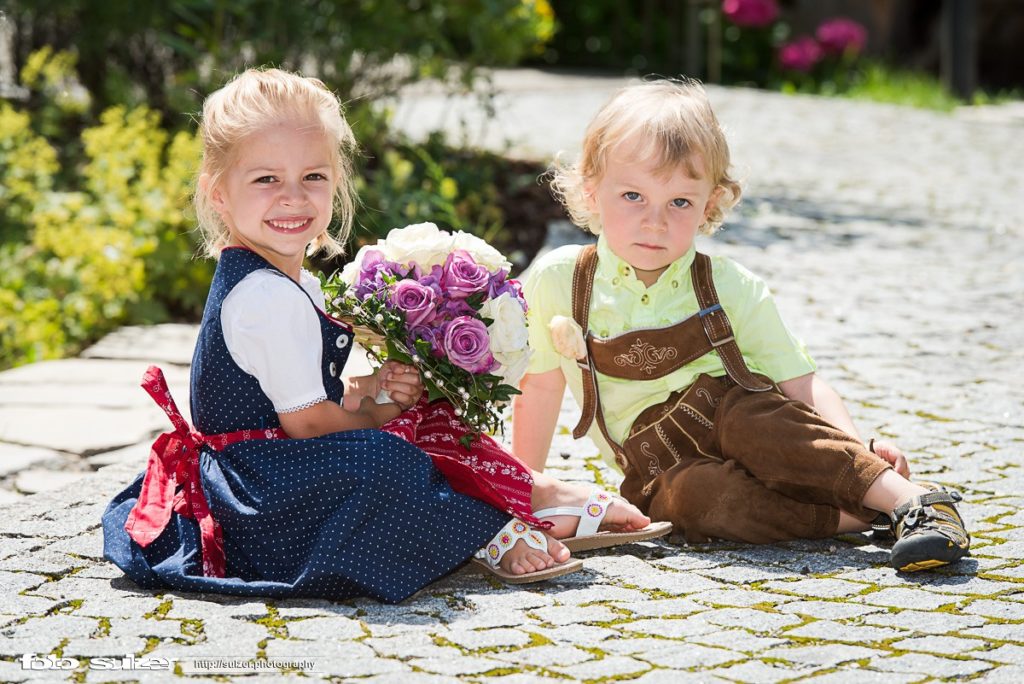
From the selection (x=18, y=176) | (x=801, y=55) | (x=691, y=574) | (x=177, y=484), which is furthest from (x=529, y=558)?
(x=801, y=55)

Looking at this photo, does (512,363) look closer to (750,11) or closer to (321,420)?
(321,420)

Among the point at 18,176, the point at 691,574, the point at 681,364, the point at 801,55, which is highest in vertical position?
the point at 801,55

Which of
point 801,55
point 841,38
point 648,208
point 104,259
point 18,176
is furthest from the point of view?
point 841,38

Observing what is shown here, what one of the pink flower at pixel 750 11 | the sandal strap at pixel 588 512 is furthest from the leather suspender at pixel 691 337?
the pink flower at pixel 750 11

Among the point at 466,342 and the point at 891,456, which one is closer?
the point at 466,342

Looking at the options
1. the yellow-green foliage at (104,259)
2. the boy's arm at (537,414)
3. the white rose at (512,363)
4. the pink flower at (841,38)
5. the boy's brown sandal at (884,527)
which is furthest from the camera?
the pink flower at (841,38)

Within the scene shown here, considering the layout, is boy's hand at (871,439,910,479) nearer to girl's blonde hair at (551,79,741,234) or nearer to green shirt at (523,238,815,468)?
green shirt at (523,238,815,468)

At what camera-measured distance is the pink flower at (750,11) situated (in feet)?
48.1

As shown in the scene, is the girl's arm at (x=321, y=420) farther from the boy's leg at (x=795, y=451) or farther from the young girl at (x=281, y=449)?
the boy's leg at (x=795, y=451)

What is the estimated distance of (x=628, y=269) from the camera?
3.68 m

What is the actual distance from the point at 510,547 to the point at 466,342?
519 millimetres

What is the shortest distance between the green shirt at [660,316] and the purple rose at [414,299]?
561 millimetres

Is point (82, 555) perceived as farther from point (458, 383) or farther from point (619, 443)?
point (619, 443)

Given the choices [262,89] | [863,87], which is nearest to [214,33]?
[262,89]
